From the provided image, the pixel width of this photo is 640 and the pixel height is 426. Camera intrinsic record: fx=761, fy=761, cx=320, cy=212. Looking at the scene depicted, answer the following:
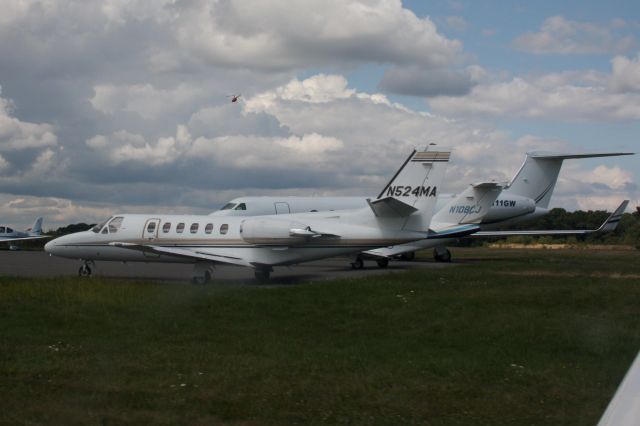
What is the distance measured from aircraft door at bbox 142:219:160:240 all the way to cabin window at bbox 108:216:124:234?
1.16 meters

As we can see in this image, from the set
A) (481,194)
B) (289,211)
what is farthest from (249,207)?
(481,194)

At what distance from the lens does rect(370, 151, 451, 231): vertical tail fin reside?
2539 cm

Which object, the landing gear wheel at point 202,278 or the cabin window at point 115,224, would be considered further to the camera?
the cabin window at point 115,224

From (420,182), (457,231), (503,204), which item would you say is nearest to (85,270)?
(420,182)

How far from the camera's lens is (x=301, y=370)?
403 inches

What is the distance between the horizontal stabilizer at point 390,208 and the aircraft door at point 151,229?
7.77 meters

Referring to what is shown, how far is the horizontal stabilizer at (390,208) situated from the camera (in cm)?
2423

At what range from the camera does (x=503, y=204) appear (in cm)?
4369

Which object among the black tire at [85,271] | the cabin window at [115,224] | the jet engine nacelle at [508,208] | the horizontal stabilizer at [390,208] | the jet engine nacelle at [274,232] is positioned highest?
the jet engine nacelle at [508,208]

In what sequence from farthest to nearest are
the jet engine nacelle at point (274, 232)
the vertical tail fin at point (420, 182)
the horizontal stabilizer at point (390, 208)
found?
the vertical tail fin at point (420, 182), the jet engine nacelle at point (274, 232), the horizontal stabilizer at point (390, 208)

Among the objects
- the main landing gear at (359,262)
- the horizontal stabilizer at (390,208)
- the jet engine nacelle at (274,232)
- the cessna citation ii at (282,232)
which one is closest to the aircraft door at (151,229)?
the cessna citation ii at (282,232)

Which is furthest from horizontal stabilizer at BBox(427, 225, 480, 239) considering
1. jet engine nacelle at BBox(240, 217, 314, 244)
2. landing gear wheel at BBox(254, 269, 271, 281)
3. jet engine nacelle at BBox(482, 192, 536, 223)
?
jet engine nacelle at BBox(240, 217, 314, 244)

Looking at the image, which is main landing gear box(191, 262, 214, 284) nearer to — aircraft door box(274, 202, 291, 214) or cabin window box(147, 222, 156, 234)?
cabin window box(147, 222, 156, 234)

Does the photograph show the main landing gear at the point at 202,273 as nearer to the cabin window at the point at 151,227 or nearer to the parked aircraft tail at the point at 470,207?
the cabin window at the point at 151,227
